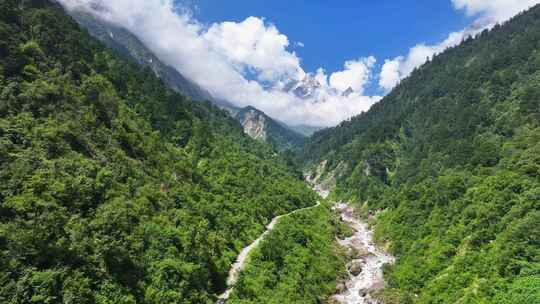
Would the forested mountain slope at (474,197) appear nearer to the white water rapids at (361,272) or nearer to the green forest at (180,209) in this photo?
the green forest at (180,209)

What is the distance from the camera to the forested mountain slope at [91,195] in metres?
40.0

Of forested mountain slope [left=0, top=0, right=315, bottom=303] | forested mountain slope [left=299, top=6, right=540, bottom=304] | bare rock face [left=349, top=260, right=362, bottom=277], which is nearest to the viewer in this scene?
forested mountain slope [left=0, top=0, right=315, bottom=303]

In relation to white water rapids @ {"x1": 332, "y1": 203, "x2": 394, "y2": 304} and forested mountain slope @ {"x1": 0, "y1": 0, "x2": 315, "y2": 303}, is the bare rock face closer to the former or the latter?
white water rapids @ {"x1": 332, "y1": 203, "x2": 394, "y2": 304}

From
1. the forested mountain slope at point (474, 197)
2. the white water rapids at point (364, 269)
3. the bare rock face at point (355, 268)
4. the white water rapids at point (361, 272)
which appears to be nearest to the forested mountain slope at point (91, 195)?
the white water rapids at point (361, 272)

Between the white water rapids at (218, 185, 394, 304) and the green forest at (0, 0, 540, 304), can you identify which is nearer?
the green forest at (0, 0, 540, 304)

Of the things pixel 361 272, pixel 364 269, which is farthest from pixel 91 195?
pixel 364 269

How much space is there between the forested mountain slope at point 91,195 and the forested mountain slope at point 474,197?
1604 inches

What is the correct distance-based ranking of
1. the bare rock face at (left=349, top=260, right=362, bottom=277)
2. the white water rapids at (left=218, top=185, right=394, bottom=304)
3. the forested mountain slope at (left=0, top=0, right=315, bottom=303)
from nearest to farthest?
the forested mountain slope at (left=0, top=0, right=315, bottom=303) < the white water rapids at (left=218, top=185, right=394, bottom=304) < the bare rock face at (left=349, top=260, right=362, bottom=277)

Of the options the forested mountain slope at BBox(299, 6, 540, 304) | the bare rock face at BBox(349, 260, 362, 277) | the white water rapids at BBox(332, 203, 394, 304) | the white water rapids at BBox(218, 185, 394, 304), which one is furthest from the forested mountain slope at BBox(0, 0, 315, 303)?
the forested mountain slope at BBox(299, 6, 540, 304)

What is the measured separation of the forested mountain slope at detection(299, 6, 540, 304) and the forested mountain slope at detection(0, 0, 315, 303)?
134ft

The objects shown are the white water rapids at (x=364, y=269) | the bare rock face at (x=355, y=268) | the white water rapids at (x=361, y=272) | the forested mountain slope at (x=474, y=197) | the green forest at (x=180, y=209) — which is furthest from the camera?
the bare rock face at (x=355, y=268)

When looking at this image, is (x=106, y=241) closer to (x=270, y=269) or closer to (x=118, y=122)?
(x=270, y=269)

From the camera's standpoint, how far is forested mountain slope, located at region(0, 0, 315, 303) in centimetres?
4003

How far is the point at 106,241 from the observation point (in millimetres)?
46312
